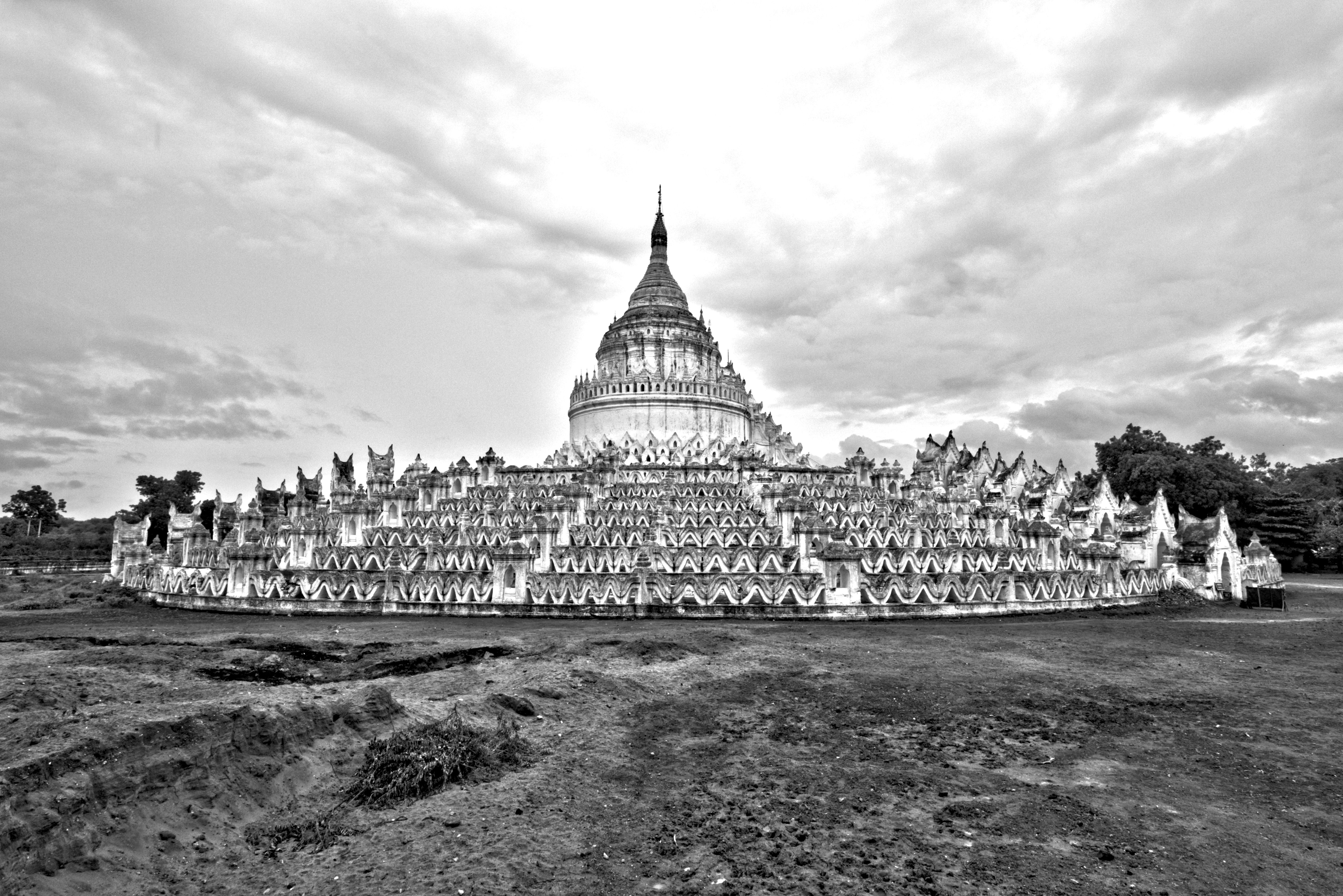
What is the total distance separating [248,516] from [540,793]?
117 feet

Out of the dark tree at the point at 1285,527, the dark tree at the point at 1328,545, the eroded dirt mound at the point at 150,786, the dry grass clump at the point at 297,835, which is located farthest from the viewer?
the dark tree at the point at 1285,527

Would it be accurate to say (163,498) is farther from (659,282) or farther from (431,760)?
(431,760)

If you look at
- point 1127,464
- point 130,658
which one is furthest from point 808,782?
point 1127,464

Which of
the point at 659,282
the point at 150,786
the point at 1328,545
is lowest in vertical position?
the point at 150,786

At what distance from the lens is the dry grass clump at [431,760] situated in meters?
8.91

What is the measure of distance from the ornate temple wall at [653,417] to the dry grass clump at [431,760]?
177ft

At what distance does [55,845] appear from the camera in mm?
6633

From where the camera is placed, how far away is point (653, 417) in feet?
213

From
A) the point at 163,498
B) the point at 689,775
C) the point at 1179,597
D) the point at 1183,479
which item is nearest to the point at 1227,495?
the point at 1183,479

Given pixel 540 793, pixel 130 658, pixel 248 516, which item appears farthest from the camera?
pixel 248 516

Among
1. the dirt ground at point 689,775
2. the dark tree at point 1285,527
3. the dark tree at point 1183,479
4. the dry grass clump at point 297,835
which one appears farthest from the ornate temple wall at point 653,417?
the dry grass clump at point 297,835

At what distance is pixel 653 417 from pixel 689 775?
55.3m

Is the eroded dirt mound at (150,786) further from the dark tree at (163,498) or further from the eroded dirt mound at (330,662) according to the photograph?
the dark tree at (163,498)

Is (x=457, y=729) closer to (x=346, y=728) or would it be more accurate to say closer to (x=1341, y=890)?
(x=346, y=728)
